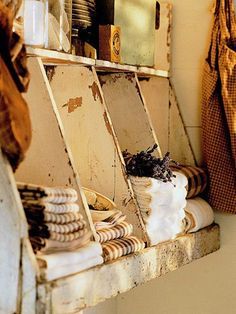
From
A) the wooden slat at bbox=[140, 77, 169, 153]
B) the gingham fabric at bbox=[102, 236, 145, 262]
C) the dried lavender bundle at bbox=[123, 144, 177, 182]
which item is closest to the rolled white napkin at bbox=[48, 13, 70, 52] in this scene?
the dried lavender bundle at bbox=[123, 144, 177, 182]

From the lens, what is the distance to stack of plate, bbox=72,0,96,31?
5.77 ft

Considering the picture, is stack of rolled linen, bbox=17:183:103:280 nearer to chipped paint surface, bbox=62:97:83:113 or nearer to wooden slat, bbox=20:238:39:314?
wooden slat, bbox=20:238:39:314

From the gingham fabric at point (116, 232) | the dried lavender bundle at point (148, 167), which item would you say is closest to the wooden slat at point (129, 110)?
the dried lavender bundle at point (148, 167)

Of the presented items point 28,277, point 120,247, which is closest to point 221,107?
point 120,247

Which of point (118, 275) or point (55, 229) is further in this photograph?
point (118, 275)

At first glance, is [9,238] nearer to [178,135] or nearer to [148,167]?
[148,167]

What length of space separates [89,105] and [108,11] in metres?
0.31

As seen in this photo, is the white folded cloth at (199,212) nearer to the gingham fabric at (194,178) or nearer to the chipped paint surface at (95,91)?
the gingham fabric at (194,178)

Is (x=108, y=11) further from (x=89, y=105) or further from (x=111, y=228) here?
(x=111, y=228)

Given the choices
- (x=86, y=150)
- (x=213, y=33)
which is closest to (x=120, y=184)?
(x=86, y=150)

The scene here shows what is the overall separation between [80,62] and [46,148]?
25 centimetres

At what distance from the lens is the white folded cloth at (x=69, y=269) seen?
1255mm

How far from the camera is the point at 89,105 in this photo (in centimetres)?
174

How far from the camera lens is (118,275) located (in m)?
1.50
